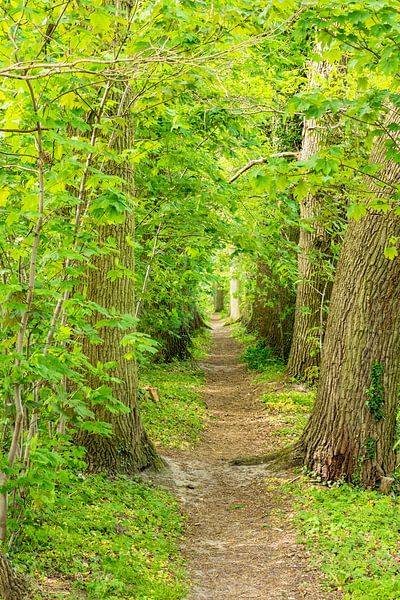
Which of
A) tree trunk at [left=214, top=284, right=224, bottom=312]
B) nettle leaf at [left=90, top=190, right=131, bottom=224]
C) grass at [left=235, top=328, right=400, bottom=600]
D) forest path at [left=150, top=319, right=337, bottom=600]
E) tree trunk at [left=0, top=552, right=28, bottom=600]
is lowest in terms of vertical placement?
forest path at [left=150, top=319, right=337, bottom=600]

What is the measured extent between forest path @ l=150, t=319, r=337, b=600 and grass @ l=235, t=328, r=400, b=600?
0.53 feet

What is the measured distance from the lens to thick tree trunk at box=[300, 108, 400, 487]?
736cm

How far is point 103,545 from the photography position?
555 centimetres

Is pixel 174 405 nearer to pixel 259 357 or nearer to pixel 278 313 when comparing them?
pixel 278 313

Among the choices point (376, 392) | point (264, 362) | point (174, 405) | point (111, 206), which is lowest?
point (174, 405)

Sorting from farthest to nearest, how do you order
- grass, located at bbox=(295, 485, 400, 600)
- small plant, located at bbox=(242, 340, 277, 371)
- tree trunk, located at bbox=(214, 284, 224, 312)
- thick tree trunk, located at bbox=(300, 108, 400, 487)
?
tree trunk, located at bbox=(214, 284, 224, 312), small plant, located at bbox=(242, 340, 277, 371), thick tree trunk, located at bbox=(300, 108, 400, 487), grass, located at bbox=(295, 485, 400, 600)

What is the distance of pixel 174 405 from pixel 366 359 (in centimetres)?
570

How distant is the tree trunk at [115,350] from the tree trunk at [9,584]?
3212mm

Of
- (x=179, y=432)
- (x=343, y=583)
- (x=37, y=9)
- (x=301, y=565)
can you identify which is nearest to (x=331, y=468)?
(x=301, y=565)

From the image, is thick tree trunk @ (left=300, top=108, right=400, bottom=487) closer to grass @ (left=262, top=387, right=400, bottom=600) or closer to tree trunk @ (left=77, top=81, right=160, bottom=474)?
grass @ (left=262, top=387, right=400, bottom=600)

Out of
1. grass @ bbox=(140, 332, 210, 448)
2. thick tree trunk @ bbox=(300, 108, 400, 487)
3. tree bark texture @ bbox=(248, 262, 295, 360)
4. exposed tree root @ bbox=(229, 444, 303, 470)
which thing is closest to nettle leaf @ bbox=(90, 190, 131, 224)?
thick tree trunk @ bbox=(300, 108, 400, 487)

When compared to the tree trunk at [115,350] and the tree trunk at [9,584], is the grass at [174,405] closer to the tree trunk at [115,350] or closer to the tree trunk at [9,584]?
the tree trunk at [115,350]

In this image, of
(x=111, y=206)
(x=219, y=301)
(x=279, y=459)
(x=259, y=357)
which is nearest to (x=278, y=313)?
(x=259, y=357)

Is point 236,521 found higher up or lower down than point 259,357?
lower down
